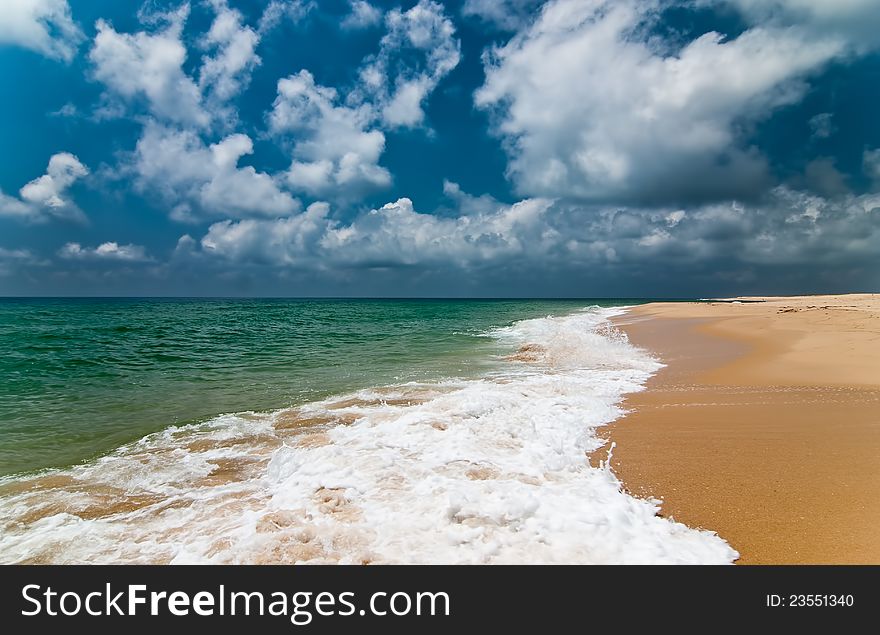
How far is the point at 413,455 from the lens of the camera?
5738 millimetres

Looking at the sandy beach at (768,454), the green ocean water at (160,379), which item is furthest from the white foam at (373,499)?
the green ocean water at (160,379)

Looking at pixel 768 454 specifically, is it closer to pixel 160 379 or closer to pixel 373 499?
pixel 373 499

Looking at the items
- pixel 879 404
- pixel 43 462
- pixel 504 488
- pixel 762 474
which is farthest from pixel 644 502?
pixel 43 462

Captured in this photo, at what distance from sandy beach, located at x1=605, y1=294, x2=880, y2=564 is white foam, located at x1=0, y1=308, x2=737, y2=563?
550mm

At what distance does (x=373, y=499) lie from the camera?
4.46m

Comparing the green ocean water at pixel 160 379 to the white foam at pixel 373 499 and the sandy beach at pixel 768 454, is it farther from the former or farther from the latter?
the sandy beach at pixel 768 454

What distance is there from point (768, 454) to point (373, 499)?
17.9ft

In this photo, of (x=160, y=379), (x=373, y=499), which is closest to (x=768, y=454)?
(x=373, y=499)

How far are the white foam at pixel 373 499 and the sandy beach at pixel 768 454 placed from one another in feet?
1.80

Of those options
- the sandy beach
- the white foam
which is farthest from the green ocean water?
the sandy beach

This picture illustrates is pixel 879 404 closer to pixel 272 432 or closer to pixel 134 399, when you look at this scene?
pixel 272 432

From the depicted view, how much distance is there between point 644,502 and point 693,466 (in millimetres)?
1518

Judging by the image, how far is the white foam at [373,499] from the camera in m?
3.55
